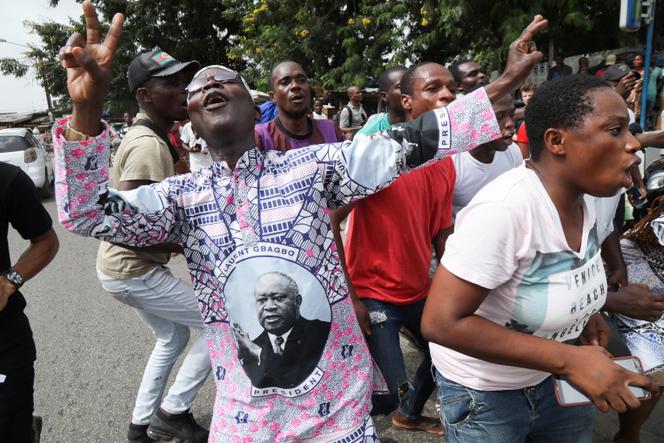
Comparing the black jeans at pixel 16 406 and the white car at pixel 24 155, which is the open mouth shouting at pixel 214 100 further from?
the white car at pixel 24 155

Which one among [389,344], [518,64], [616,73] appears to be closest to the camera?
[518,64]

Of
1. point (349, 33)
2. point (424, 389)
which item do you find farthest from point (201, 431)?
point (349, 33)

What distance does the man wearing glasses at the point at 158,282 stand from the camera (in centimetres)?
253

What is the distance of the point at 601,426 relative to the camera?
9.34 feet

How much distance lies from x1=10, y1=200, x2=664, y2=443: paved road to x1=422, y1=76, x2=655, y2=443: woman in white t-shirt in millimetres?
1577

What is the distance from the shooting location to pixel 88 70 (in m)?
1.25

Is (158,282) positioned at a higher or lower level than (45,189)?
higher

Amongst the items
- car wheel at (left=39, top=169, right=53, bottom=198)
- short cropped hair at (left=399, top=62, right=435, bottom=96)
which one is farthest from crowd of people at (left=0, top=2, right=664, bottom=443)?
car wheel at (left=39, top=169, right=53, bottom=198)

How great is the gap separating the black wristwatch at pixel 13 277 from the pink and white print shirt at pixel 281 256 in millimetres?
853

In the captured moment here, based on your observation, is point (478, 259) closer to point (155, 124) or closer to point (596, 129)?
point (596, 129)

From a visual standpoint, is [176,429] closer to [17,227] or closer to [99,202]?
[17,227]

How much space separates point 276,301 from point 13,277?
1.26m

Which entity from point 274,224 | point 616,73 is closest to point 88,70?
point 274,224

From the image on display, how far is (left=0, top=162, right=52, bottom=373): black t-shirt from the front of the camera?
204 cm
